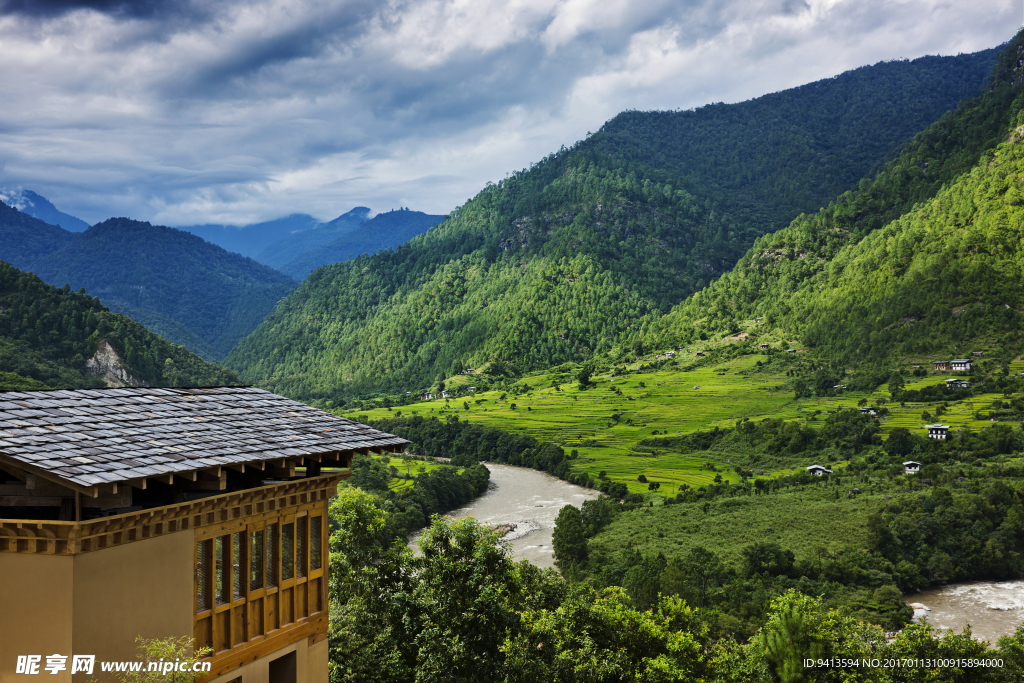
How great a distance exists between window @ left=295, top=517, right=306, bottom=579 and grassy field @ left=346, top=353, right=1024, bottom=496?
70949 mm

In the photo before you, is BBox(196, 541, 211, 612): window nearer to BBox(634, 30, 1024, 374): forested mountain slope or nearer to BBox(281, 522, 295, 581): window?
BBox(281, 522, 295, 581): window

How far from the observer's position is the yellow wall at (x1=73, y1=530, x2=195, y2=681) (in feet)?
28.6

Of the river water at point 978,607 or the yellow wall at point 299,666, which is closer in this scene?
the yellow wall at point 299,666

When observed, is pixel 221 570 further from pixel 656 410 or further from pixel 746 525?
pixel 656 410

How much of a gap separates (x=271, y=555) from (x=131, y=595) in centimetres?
263

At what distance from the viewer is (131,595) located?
926 centimetres

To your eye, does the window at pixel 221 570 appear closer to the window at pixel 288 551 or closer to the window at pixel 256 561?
the window at pixel 256 561

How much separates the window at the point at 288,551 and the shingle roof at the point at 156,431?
5.21 feet

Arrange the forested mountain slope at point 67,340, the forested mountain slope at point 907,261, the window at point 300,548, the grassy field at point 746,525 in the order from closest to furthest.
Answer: the window at point 300,548 < the grassy field at point 746,525 < the forested mountain slope at point 67,340 < the forested mountain slope at point 907,261

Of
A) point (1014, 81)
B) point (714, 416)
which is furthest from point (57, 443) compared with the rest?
point (1014, 81)

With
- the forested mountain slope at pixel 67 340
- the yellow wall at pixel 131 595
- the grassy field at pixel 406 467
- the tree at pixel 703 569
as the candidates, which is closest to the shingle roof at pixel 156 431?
the yellow wall at pixel 131 595

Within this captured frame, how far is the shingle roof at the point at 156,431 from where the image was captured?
28.3 ft

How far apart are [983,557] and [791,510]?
617 inches

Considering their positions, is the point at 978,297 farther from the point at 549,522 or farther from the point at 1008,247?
the point at 549,522
